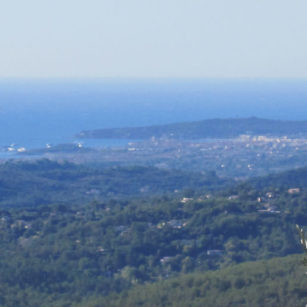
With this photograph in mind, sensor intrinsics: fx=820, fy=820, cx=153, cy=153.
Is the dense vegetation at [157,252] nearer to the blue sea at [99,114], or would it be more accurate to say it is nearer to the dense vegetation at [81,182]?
the dense vegetation at [81,182]

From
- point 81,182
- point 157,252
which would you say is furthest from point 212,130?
point 157,252

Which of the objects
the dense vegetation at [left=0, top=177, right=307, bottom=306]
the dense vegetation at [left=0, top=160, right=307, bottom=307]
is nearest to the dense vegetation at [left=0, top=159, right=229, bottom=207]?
the dense vegetation at [left=0, top=160, right=307, bottom=307]

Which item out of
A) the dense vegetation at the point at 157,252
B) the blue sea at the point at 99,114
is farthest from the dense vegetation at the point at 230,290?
the blue sea at the point at 99,114

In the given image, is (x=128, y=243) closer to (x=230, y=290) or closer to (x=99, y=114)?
(x=230, y=290)

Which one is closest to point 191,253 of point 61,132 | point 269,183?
point 269,183

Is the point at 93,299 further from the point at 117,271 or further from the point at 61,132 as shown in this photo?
the point at 61,132

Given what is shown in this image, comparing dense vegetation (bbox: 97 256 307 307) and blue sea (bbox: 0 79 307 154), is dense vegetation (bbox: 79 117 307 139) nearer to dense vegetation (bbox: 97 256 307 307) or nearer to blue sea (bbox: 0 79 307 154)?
blue sea (bbox: 0 79 307 154)
